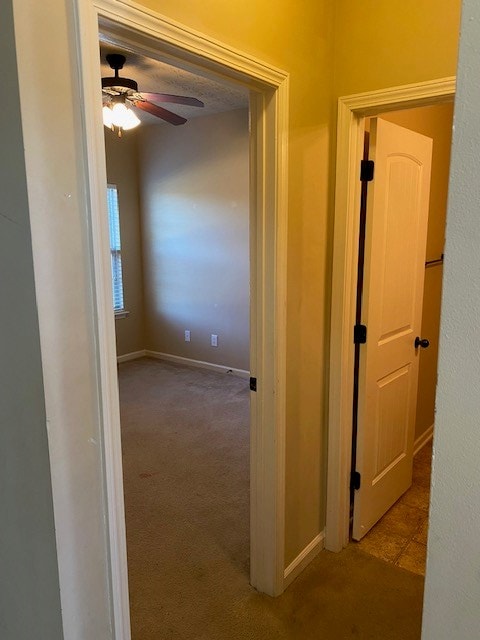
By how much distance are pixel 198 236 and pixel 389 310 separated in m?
3.09

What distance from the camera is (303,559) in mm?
2203

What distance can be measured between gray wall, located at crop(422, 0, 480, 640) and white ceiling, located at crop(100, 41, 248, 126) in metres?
2.85

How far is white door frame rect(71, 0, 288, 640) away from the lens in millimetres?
1096

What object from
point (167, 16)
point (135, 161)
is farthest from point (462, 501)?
point (135, 161)

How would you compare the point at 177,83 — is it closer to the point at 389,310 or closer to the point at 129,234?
the point at 129,234

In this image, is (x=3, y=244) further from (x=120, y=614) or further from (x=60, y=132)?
(x=120, y=614)

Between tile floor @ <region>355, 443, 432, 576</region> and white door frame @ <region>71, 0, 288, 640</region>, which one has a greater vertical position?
white door frame @ <region>71, 0, 288, 640</region>

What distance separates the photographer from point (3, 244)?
1.06 m

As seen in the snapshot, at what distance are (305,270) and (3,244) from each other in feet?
4.12

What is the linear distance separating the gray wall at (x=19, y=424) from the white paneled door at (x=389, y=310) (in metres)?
1.60

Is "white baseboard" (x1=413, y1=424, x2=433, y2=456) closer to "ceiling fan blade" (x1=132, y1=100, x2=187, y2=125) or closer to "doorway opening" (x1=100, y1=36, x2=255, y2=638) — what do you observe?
"doorway opening" (x1=100, y1=36, x2=255, y2=638)

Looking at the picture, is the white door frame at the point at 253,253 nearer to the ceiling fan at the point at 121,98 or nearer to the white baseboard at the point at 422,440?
the ceiling fan at the point at 121,98

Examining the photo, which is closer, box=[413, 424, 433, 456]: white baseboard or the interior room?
the interior room

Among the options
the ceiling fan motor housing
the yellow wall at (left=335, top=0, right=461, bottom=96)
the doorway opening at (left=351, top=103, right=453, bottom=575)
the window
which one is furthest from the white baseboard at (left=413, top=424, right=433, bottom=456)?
the window
